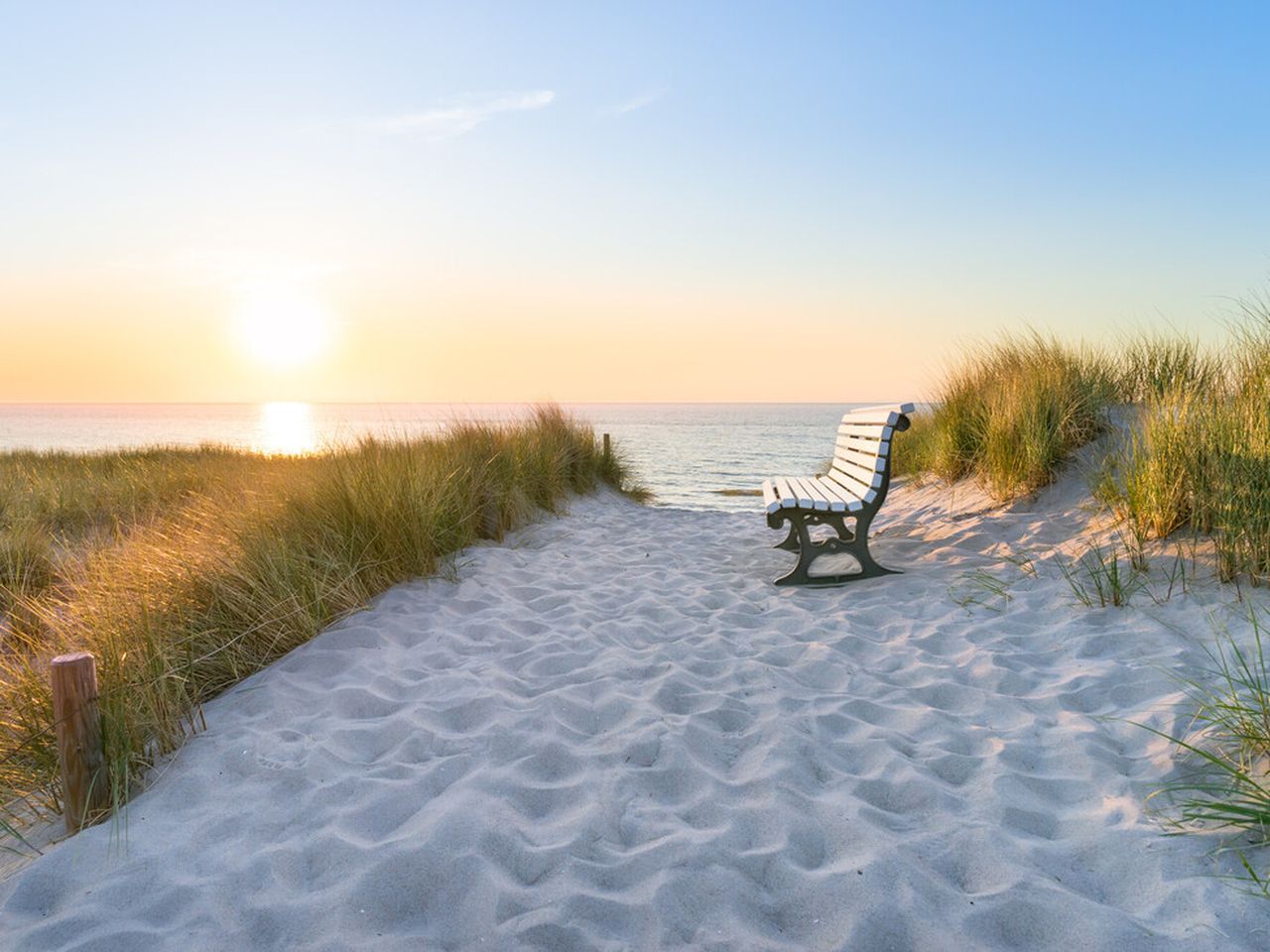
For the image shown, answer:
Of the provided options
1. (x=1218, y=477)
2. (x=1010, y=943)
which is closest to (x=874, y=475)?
(x=1218, y=477)

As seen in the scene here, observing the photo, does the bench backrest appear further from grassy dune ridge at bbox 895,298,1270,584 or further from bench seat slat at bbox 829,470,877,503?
grassy dune ridge at bbox 895,298,1270,584

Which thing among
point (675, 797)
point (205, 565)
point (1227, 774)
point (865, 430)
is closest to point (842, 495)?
point (865, 430)

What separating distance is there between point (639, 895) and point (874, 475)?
3.76 meters

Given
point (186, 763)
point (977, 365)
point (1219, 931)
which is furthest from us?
point (977, 365)

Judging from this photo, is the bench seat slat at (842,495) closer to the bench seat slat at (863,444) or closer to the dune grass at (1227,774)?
the bench seat slat at (863,444)

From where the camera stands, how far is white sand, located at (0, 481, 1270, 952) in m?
2.02

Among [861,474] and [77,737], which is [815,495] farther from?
[77,737]

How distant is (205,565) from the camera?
4.09 meters

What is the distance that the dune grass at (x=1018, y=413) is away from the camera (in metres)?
6.41

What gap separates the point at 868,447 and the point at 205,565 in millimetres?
4365

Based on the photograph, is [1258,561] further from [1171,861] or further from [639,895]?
[639,895]

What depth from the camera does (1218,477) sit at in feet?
14.1

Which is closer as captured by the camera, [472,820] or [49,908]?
[49,908]

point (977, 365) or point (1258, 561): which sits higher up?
point (977, 365)
